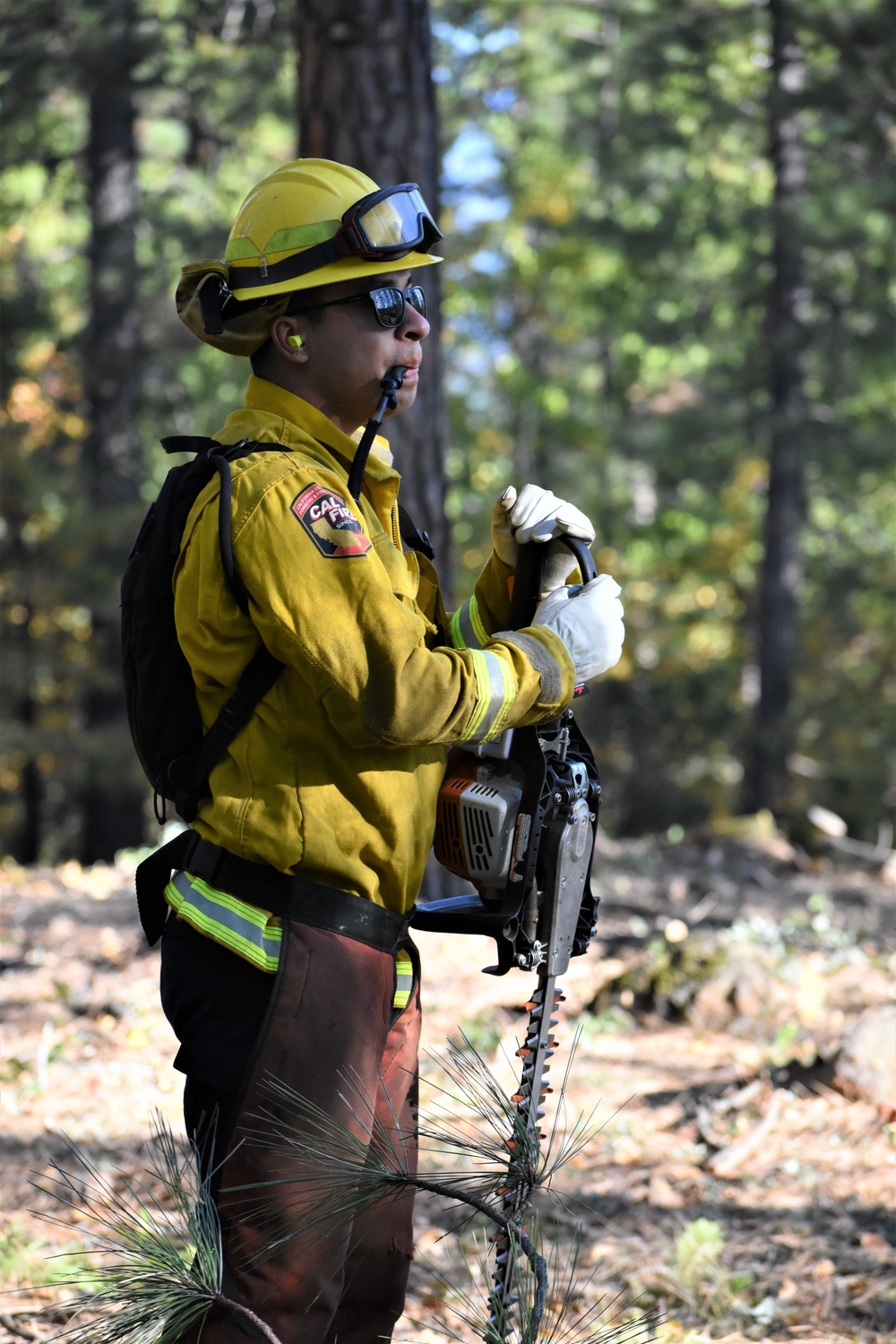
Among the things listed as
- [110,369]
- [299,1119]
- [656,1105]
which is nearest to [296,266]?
[299,1119]

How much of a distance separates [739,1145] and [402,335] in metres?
2.83

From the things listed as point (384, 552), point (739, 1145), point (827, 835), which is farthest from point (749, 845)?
point (384, 552)

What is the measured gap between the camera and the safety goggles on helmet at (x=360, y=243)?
217 cm

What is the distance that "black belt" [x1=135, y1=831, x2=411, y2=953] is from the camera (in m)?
2.12

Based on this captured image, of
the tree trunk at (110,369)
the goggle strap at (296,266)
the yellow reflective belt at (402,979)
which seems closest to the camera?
the goggle strap at (296,266)

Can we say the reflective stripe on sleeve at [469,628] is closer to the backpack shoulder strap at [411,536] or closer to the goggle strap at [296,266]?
the backpack shoulder strap at [411,536]

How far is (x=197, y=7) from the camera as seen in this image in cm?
891

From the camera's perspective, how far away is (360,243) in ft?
7.12

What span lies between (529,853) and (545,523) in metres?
0.64

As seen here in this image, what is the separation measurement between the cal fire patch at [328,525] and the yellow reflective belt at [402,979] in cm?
79

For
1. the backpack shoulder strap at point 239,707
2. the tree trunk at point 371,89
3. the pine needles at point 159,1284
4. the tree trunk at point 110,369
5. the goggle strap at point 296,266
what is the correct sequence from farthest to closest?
the tree trunk at point 110,369 → the tree trunk at point 371,89 → the goggle strap at point 296,266 → the backpack shoulder strap at point 239,707 → the pine needles at point 159,1284

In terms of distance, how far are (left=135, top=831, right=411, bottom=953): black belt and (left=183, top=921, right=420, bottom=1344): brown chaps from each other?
2cm

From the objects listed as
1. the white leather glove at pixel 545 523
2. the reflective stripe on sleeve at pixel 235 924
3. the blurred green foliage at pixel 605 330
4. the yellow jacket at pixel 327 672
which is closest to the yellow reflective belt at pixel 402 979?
the yellow jacket at pixel 327 672

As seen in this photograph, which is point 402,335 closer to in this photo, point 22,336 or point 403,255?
point 403,255
